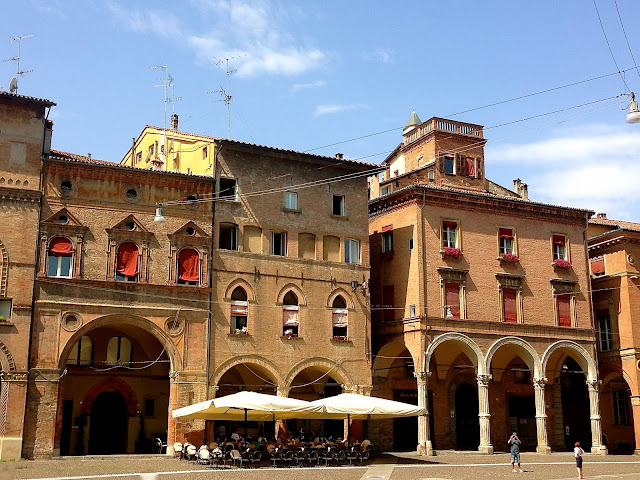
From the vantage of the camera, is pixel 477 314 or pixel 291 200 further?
pixel 477 314

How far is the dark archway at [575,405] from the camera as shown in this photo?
49.8m

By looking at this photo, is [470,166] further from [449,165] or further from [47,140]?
[47,140]

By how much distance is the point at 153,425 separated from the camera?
40938mm

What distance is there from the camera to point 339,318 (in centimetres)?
4159

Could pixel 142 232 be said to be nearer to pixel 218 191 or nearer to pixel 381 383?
pixel 218 191

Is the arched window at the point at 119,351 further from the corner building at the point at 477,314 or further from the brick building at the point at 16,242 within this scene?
the corner building at the point at 477,314

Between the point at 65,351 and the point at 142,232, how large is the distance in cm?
621

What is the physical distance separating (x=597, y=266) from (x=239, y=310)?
75.7 feet

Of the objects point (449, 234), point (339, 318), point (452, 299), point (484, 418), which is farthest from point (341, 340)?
point (449, 234)

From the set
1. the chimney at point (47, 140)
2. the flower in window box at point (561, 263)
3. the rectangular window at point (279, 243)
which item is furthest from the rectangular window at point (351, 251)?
the chimney at point (47, 140)

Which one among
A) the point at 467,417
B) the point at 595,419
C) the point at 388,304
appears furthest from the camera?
the point at 467,417

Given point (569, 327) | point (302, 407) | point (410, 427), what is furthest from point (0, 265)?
point (569, 327)

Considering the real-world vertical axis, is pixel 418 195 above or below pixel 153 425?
above

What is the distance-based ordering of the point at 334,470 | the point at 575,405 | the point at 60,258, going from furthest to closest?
1. the point at 575,405
2. the point at 60,258
3. the point at 334,470
